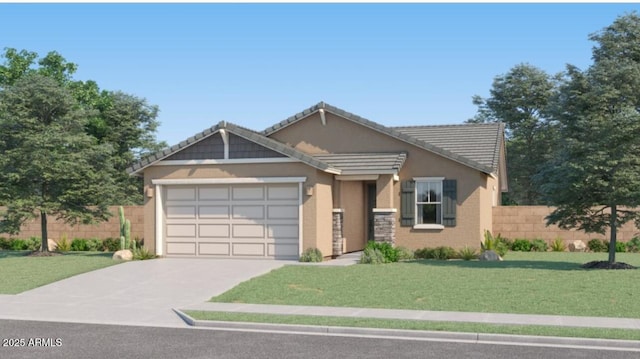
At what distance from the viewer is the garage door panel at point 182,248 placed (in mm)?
24859

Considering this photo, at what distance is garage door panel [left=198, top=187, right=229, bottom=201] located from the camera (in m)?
24.6

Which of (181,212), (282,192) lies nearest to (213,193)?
(181,212)

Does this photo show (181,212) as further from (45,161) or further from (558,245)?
(558,245)

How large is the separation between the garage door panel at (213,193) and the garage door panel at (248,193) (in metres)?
0.33

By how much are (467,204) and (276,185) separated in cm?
728

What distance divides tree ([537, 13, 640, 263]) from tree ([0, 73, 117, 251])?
56.0 feet

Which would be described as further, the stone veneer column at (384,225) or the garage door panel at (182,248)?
the stone veneer column at (384,225)

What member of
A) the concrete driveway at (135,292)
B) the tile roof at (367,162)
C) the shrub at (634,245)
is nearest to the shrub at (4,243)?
the concrete driveway at (135,292)

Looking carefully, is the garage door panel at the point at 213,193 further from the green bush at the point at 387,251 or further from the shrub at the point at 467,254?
the shrub at the point at 467,254

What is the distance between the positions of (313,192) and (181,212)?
4.94 metres

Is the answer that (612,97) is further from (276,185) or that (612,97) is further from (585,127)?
(276,185)

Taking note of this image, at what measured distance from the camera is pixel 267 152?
78.9 feet

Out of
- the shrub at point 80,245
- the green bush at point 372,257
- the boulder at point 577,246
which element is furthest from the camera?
the shrub at point 80,245

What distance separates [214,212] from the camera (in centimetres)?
2467
